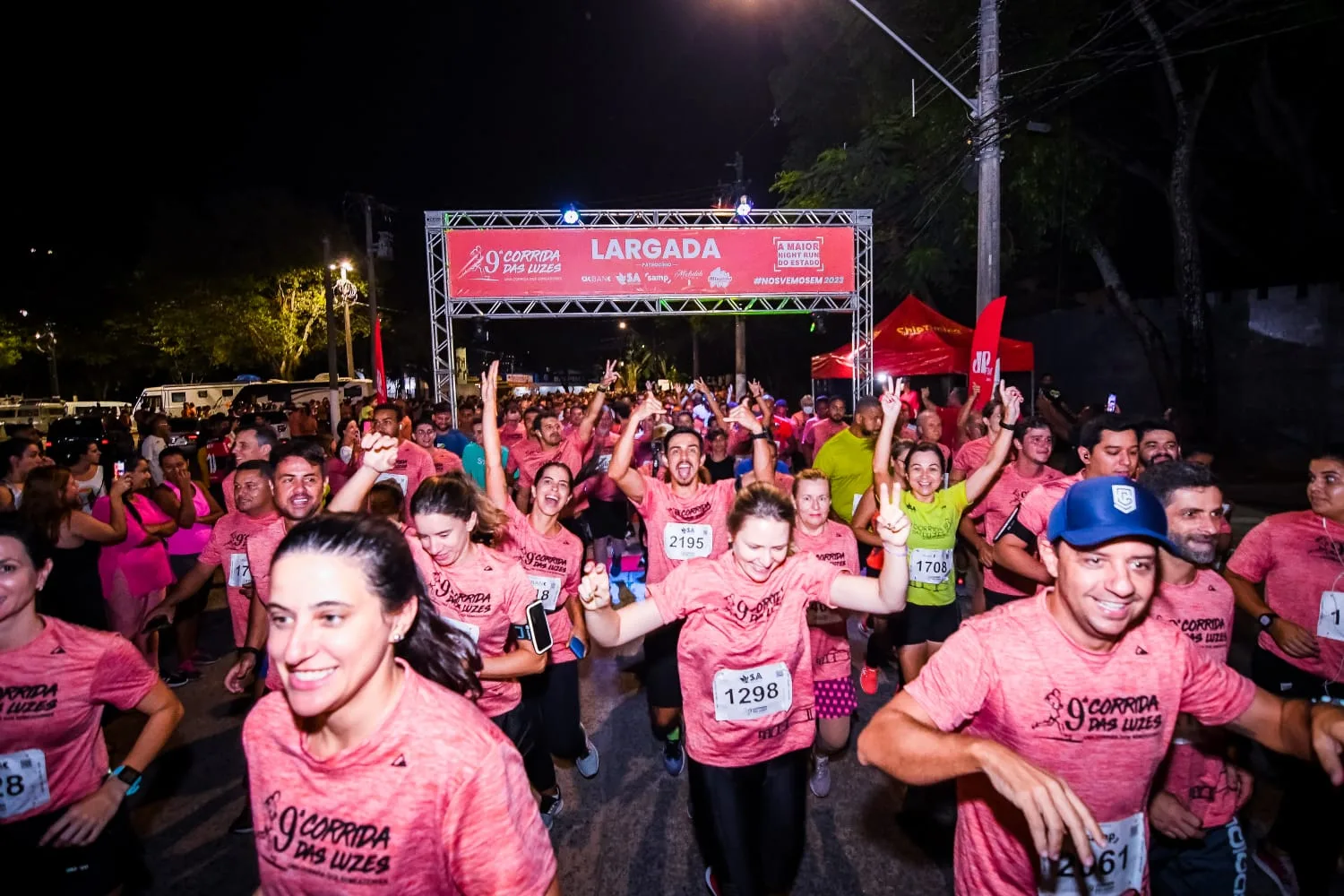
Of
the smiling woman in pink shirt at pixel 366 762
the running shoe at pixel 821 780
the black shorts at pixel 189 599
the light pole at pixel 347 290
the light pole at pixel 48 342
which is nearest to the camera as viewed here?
the smiling woman in pink shirt at pixel 366 762

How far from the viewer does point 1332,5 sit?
1133 cm

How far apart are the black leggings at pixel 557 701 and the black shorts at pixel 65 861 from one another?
2.07 m

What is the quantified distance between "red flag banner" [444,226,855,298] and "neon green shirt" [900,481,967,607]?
1178 cm

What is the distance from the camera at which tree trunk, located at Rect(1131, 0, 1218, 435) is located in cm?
1520

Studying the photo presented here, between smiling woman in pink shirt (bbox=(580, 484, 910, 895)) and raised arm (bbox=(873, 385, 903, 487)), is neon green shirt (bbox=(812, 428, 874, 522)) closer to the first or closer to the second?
raised arm (bbox=(873, 385, 903, 487))

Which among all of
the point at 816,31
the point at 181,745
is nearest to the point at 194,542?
the point at 181,745

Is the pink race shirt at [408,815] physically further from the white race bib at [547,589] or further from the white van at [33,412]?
the white van at [33,412]

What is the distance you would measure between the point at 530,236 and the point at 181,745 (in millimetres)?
12551

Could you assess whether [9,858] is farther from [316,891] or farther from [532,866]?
[532,866]

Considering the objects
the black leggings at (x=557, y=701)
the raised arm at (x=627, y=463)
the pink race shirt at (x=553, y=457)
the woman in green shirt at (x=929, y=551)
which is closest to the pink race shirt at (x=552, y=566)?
the black leggings at (x=557, y=701)

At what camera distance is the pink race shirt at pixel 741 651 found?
10.9ft

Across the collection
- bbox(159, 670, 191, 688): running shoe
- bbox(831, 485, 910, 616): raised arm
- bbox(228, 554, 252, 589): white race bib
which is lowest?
bbox(159, 670, 191, 688): running shoe

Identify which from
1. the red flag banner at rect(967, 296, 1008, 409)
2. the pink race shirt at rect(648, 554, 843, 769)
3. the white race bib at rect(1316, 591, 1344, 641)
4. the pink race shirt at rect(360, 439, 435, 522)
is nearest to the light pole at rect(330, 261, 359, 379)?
the pink race shirt at rect(360, 439, 435, 522)

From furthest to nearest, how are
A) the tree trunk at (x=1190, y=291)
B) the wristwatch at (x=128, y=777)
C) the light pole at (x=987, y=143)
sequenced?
the tree trunk at (x=1190, y=291)
the light pole at (x=987, y=143)
the wristwatch at (x=128, y=777)
